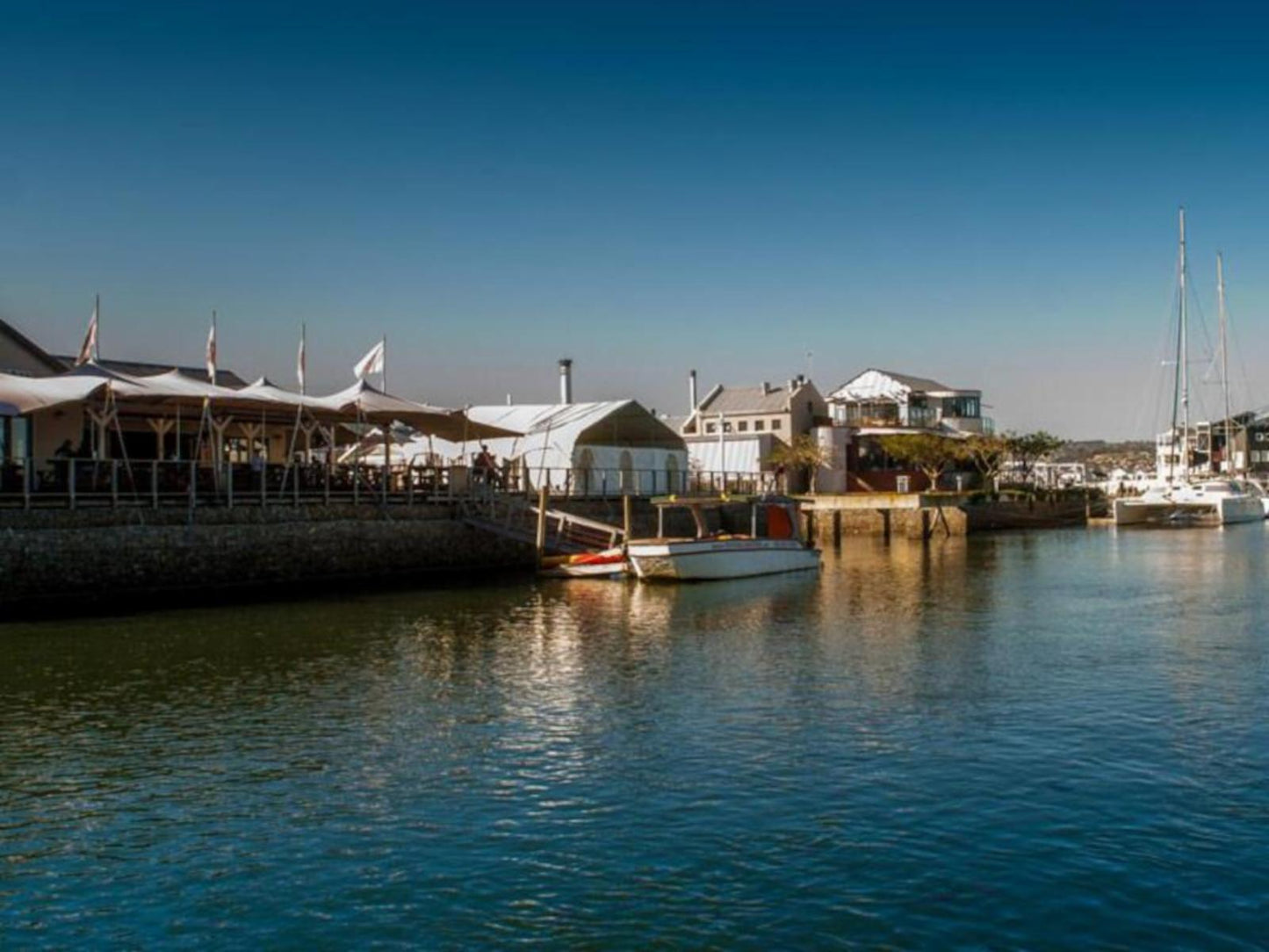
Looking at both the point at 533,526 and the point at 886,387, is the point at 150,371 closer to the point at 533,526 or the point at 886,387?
the point at 533,526

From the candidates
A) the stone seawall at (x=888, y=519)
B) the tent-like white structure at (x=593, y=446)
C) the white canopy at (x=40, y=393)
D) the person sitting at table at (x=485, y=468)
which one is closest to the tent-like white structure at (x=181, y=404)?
the white canopy at (x=40, y=393)

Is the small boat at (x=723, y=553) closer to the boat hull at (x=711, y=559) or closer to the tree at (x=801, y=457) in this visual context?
the boat hull at (x=711, y=559)

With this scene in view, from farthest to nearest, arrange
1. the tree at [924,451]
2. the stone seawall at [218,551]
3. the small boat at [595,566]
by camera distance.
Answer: the tree at [924,451] < the small boat at [595,566] < the stone seawall at [218,551]

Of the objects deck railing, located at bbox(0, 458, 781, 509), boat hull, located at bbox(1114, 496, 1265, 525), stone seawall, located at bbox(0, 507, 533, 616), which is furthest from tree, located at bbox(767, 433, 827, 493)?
stone seawall, located at bbox(0, 507, 533, 616)

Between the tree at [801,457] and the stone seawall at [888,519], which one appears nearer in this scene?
the stone seawall at [888,519]

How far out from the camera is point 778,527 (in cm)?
5022

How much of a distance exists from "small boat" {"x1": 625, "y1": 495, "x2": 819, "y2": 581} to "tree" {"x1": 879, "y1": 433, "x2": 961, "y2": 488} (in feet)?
126

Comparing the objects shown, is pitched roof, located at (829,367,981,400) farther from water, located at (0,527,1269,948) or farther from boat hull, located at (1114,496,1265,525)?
water, located at (0,527,1269,948)

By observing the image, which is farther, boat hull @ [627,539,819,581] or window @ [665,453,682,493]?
window @ [665,453,682,493]

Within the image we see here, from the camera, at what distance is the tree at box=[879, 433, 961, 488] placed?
8769cm

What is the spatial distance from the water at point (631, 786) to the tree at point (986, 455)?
6414 cm

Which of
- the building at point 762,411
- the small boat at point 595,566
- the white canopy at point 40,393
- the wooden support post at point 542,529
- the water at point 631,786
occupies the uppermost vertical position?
the building at point 762,411

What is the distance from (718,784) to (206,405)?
27560 mm

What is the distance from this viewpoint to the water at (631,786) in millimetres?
11312
